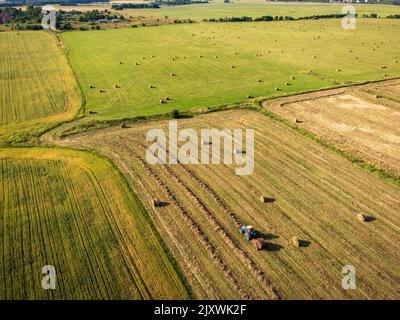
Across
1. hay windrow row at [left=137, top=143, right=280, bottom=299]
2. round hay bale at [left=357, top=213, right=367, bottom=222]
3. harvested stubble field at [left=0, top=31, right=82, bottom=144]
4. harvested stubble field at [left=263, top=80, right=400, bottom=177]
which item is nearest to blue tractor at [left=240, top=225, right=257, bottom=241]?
hay windrow row at [left=137, top=143, right=280, bottom=299]

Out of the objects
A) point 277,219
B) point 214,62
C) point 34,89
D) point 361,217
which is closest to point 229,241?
point 277,219

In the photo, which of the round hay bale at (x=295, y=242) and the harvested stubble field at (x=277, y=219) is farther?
the round hay bale at (x=295, y=242)

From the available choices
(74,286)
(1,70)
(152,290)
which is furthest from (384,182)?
(1,70)

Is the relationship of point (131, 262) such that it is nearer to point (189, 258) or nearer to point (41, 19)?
point (189, 258)

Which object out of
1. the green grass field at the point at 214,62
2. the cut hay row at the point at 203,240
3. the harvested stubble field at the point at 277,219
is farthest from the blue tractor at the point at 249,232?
the green grass field at the point at 214,62

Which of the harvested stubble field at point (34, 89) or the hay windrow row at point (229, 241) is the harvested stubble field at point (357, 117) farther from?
the harvested stubble field at point (34, 89)

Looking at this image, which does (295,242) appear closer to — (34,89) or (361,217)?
(361,217)
